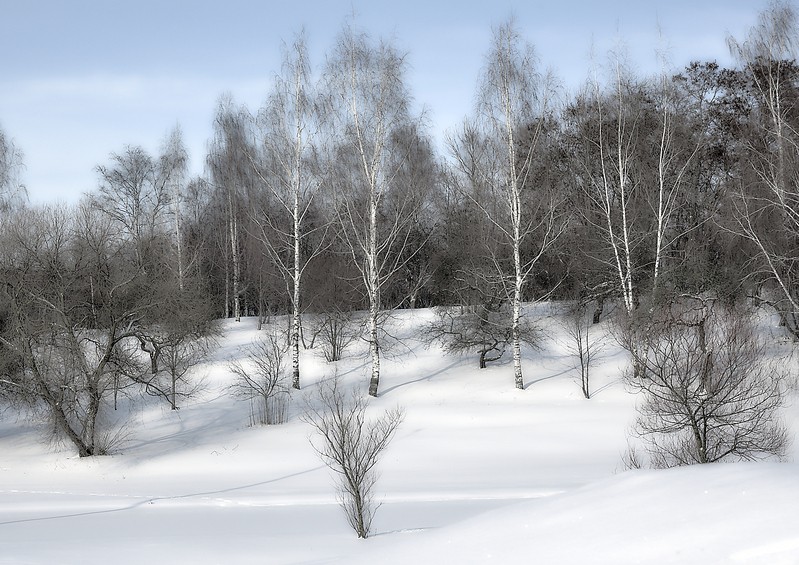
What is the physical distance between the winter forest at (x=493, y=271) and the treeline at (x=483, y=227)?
0.37ft

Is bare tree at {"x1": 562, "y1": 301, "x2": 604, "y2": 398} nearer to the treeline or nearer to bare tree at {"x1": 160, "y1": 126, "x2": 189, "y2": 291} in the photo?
the treeline

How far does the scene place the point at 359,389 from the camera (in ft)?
85.6

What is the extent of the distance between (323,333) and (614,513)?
2301 cm

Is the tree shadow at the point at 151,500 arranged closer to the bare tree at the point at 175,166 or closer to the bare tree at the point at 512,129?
the bare tree at the point at 512,129

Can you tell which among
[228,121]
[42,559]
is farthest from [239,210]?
[42,559]

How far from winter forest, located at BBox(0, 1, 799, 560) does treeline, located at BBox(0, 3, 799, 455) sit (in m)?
0.11

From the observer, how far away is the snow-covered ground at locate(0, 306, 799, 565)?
8.13m

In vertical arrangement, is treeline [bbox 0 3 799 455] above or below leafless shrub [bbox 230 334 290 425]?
above

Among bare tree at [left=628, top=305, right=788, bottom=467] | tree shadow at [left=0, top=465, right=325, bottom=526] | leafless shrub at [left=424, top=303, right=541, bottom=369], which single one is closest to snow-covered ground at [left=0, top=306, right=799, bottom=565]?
tree shadow at [left=0, top=465, right=325, bottom=526]

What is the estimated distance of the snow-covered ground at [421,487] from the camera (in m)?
8.13

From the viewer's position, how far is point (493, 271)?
1136 inches

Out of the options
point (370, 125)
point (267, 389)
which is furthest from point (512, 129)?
point (267, 389)

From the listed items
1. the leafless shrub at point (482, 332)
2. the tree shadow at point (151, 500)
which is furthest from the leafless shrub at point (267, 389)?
the leafless shrub at point (482, 332)

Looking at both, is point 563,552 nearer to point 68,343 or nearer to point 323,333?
point 68,343
